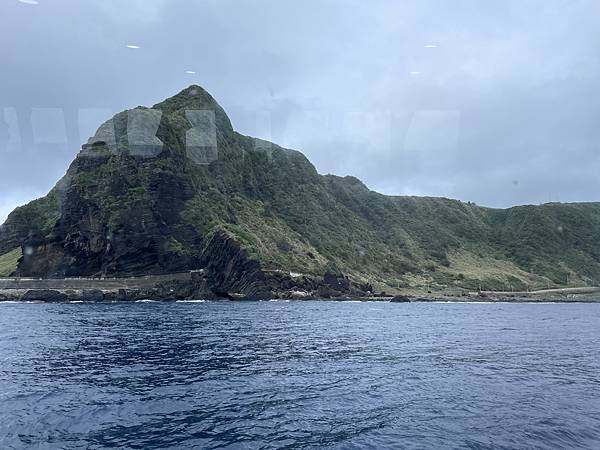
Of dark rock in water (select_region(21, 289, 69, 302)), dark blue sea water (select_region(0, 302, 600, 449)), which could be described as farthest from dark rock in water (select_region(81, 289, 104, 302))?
dark blue sea water (select_region(0, 302, 600, 449))

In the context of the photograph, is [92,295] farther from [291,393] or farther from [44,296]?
[291,393]

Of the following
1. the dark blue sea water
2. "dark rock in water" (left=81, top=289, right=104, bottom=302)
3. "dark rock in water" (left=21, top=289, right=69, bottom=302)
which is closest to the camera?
the dark blue sea water

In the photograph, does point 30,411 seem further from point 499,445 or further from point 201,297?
point 201,297

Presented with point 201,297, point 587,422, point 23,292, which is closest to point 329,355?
point 587,422

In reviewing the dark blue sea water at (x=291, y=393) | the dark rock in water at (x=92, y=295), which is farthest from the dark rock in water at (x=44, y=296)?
the dark blue sea water at (x=291, y=393)

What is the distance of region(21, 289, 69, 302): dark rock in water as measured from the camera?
397ft

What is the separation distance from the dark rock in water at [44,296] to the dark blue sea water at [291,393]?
285 feet

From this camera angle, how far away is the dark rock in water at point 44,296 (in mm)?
120938

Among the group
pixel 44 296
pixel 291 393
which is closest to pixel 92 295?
pixel 44 296

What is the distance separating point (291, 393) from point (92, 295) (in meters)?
115

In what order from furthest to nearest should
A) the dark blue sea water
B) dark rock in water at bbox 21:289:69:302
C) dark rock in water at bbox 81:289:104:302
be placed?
dark rock in water at bbox 81:289:104:302
dark rock in water at bbox 21:289:69:302
the dark blue sea water

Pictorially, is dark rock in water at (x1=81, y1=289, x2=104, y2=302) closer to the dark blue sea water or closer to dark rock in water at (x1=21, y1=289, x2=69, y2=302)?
dark rock in water at (x1=21, y1=289, x2=69, y2=302)

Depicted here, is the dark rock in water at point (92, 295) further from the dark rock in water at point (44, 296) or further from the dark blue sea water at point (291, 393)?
the dark blue sea water at point (291, 393)

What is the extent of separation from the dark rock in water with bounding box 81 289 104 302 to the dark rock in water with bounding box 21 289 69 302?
15.0 ft
